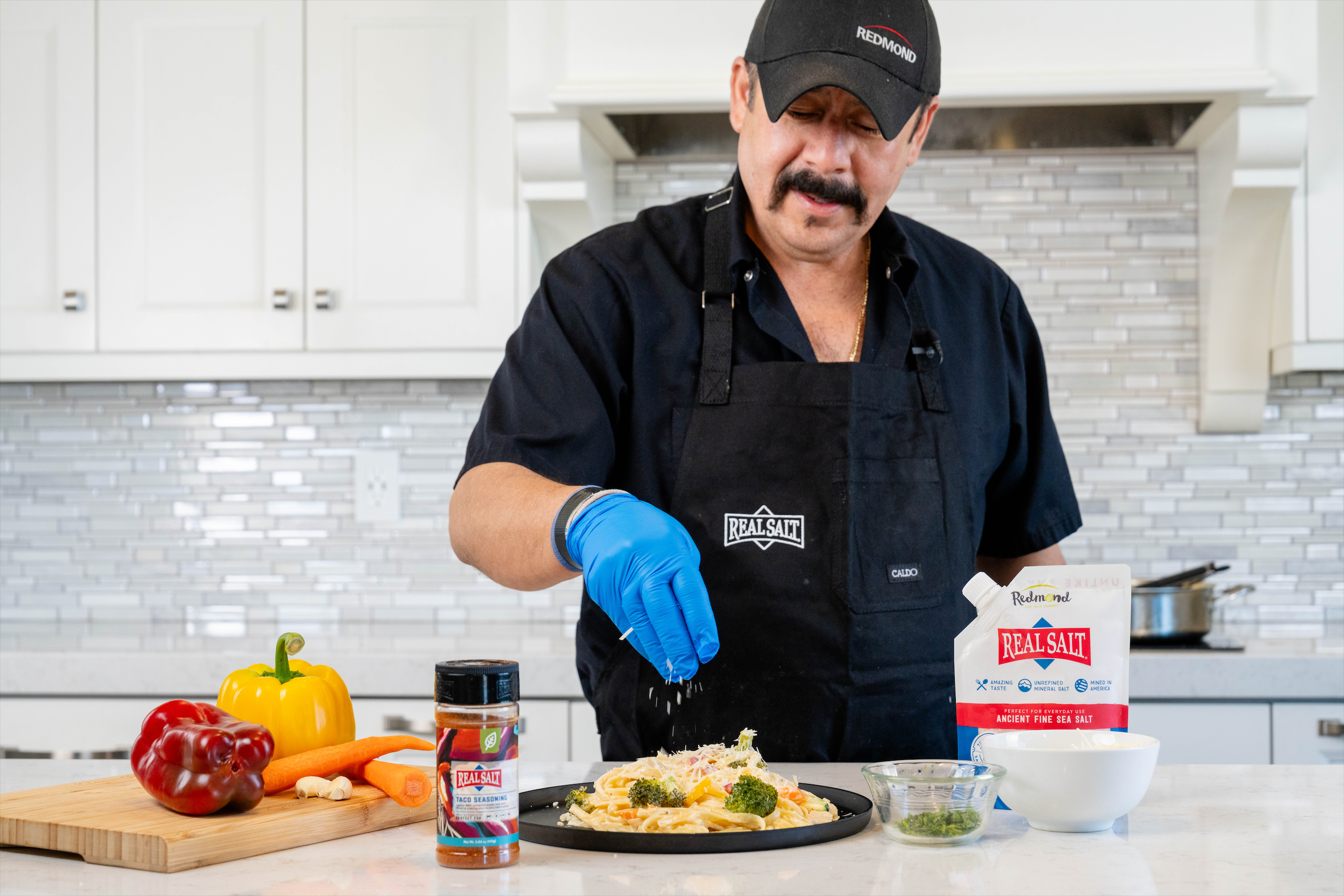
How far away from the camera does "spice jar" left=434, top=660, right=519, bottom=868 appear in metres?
0.93

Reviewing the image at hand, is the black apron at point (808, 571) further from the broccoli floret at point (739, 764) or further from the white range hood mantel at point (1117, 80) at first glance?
the white range hood mantel at point (1117, 80)

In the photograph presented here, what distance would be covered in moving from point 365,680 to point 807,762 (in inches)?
49.8

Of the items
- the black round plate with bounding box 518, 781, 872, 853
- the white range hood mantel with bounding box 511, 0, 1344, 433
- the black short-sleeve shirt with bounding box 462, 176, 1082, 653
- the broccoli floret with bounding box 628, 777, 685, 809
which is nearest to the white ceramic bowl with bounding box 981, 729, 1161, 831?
the black round plate with bounding box 518, 781, 872, 853

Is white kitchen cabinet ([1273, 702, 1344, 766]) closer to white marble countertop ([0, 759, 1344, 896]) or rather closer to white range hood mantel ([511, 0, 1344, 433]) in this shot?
white range hood mantel ([511, 0, 1344, 433])

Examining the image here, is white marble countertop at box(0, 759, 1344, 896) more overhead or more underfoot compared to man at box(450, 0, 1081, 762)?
more underfoot

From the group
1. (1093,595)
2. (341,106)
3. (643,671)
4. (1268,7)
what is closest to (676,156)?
(341,106)

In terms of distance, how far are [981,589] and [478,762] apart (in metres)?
0.51

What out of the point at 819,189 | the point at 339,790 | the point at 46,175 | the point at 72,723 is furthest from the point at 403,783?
the point at 46,175

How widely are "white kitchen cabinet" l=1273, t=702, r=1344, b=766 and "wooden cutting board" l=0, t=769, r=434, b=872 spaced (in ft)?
5.84

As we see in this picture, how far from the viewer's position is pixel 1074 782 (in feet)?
3.41

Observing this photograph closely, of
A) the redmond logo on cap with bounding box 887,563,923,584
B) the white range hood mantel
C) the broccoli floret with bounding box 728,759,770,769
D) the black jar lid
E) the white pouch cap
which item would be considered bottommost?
the broccoli floret with bounding box 728,759,770,769

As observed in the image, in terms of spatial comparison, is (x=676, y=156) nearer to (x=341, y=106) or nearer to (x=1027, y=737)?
(x=341, y=106)

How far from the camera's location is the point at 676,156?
3.00 m

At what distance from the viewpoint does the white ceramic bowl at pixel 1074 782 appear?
103cm
